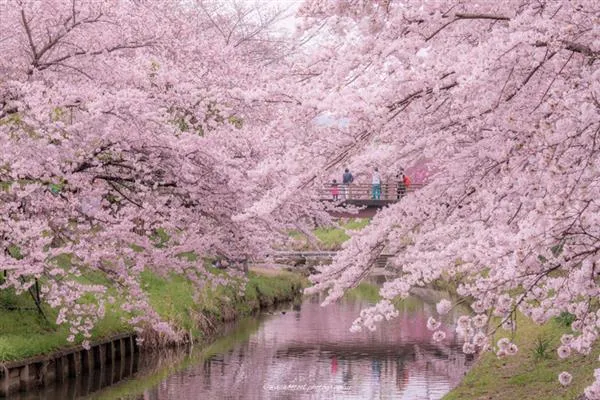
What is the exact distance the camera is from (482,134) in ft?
36.6

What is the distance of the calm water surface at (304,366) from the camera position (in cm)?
1975

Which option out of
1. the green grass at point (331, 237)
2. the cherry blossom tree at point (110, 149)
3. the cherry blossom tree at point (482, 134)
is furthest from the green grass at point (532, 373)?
the green grass at point (331, 237)

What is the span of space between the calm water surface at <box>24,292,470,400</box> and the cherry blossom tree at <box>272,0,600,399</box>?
7.68 meters

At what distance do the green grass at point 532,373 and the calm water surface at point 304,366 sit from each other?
204cm

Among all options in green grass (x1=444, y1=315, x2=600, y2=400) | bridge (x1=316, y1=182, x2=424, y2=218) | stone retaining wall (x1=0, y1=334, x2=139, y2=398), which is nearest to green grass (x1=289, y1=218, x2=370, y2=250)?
bridge (x1=316, y1=182, x2=424, y2=218)

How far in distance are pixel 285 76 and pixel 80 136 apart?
18.5ft

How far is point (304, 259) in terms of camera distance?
51.8 m

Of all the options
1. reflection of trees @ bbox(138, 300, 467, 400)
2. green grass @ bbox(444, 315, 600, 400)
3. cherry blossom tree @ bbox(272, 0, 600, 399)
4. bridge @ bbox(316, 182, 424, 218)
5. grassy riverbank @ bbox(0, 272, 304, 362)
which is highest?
bridge @ bbox(316, 182, 424, 218)

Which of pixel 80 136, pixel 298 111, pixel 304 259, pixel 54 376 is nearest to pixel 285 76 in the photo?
pixel 298 111

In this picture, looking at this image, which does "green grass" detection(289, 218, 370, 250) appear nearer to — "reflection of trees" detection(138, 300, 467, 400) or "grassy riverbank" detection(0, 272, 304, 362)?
"grassy riverbank" detection(0, 272, 304, 362)

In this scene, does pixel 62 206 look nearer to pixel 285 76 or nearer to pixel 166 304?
pixel 285 76

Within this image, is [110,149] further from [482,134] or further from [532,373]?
[532,373]

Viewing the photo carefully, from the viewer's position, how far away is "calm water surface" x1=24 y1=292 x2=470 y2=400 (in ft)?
64.8

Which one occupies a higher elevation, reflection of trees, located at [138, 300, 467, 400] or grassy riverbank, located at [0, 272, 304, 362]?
grassy riverbank, located at [0, 272, 304, 362]
